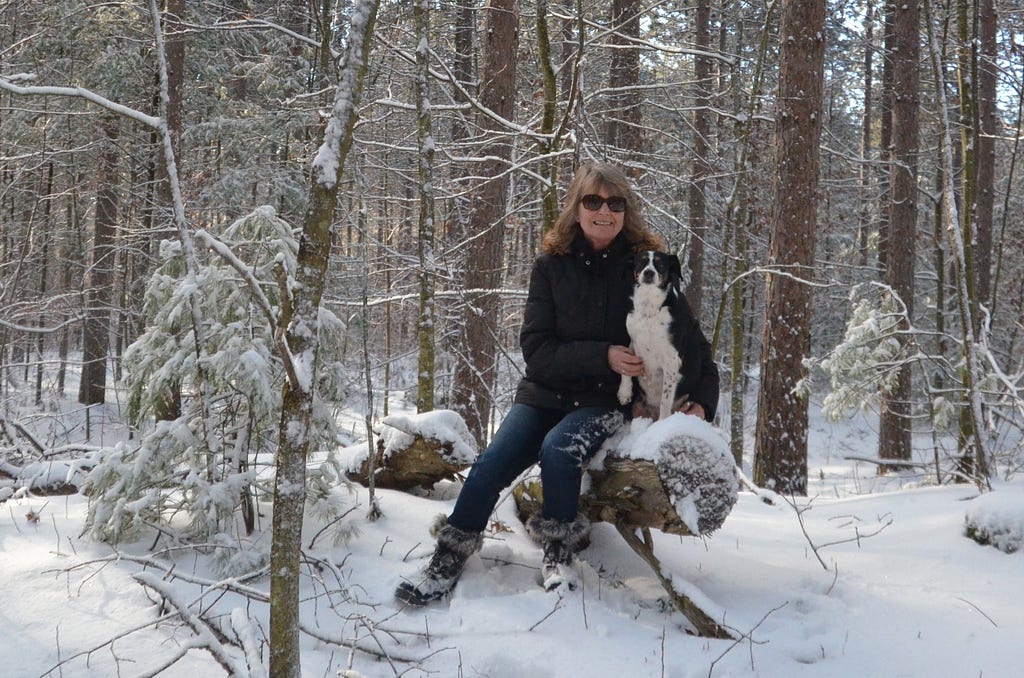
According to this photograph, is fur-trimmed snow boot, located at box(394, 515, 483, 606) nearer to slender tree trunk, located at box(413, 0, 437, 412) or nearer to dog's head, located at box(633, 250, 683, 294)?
dog's head, located at box(633, 250, 683, 294)

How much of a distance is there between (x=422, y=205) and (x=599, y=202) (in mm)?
1707

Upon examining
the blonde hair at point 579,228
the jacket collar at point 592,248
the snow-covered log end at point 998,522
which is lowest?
the snow-covered log end at point 998,522

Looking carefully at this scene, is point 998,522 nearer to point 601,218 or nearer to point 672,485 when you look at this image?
point 672,485

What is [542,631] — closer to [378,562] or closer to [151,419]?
[378,562]

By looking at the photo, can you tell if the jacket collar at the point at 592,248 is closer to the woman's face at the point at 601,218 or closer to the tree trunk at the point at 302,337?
the woman's face at the point at 601,218

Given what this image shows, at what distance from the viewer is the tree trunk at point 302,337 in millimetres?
2059

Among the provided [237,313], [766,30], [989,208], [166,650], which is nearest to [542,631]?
[166,650]

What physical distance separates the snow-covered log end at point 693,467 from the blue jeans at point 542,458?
0.25m

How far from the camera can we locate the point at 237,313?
3893 mm

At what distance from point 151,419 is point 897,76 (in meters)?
11.7

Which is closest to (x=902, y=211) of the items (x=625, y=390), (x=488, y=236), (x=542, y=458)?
A: (x=488, y=236)

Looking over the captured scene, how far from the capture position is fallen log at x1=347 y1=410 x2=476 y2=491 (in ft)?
15.1

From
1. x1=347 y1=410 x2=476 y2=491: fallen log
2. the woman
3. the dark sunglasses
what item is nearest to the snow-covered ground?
the woman

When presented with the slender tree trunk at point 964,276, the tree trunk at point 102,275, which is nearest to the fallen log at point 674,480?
the slender tree trunk at point 964,276
